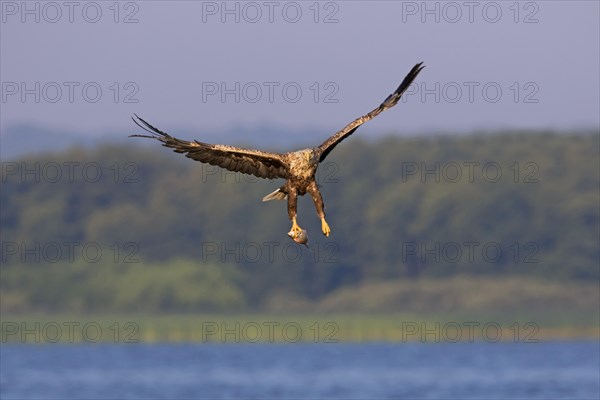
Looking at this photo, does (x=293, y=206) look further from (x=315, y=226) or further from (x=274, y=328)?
(x=315, y=226)

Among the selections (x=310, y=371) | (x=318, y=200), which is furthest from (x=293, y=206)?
(x=310, y=371)

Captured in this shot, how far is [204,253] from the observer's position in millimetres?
117750

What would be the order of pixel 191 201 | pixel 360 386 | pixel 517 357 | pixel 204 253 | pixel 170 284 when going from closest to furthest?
pixel 360 386, pixel 517 357, pixel 170 284, pixel 204 253, pixel 191 201

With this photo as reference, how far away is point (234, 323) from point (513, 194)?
29014 mm

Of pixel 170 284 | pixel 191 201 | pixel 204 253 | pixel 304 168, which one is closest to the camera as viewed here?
pixel 304 168

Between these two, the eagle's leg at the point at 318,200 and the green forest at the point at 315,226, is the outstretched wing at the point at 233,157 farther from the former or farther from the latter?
the green forest at the point at 315,226

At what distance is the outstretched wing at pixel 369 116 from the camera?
20.2 meters

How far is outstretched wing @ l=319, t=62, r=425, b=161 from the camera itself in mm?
20172

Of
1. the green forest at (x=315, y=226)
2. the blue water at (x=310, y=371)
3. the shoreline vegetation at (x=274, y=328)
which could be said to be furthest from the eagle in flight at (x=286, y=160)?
the green forest at (x=315, y=226)

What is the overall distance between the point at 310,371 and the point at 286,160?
5384cm

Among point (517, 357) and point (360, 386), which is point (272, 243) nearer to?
point (517, 357)

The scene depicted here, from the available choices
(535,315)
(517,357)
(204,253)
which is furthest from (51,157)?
(517,357)

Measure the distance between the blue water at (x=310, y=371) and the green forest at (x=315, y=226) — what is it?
10270mm

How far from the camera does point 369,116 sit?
21.0 meters
